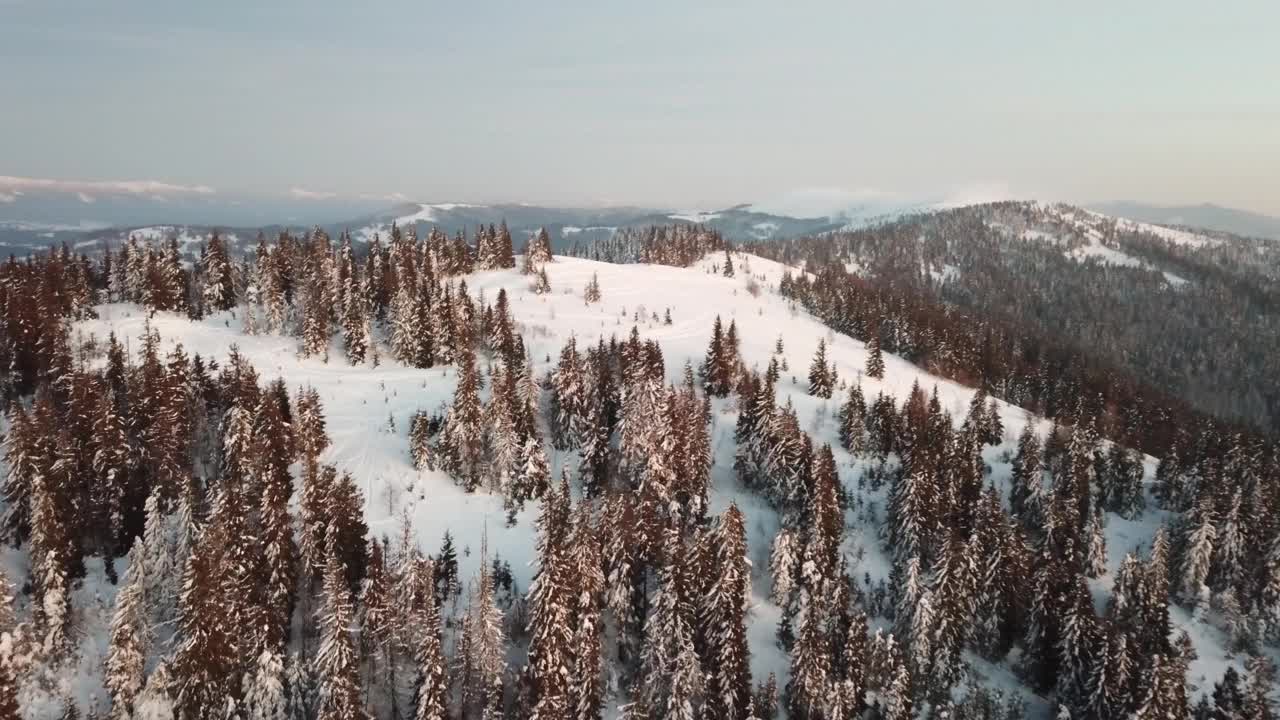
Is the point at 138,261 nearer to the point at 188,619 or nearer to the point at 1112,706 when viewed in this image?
the point at 188,619

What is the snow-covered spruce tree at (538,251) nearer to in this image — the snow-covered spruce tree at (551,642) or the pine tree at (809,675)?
the snow-covered spruce tree at (551,642)

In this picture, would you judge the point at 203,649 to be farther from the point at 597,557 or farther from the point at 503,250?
the point at 503,250

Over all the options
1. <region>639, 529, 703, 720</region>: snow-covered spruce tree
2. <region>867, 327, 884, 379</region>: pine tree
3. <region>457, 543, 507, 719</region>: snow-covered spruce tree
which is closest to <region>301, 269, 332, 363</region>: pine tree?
<region>457, 543, 507, 719</region>: snow-covered spruce tree

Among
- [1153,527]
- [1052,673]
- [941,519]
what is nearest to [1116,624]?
[1052,673]

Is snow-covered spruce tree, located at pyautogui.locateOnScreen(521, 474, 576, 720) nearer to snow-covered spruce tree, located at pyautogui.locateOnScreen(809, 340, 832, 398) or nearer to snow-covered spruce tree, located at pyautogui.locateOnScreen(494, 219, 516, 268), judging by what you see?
snow-covered spruce tree, located at pyautogui.locateOnScreen(809, 340, 832, 398)

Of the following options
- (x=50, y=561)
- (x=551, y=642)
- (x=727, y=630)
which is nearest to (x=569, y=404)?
(x=727, y=630)

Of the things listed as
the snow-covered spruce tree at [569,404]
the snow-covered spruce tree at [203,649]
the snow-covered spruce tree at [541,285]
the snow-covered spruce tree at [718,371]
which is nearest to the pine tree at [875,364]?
the snow-covered spruce tree at [718,371]
